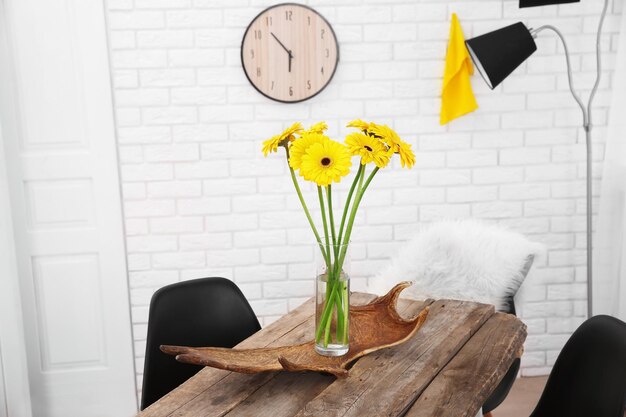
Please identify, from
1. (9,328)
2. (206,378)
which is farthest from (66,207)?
(206,378)

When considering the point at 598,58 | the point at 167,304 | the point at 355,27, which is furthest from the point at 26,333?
the point at 598,58

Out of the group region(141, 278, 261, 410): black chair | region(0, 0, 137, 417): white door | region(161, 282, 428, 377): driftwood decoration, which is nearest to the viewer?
region(161, 282, 428, 377): driftwood decoration

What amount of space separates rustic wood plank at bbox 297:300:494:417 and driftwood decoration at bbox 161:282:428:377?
0.03 m

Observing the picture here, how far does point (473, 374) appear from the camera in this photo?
1471mm

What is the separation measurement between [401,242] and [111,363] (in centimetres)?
146

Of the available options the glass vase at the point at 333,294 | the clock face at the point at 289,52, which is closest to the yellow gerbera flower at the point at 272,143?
the glass vase at the point at 333,294

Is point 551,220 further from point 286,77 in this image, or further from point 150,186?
point 150,186

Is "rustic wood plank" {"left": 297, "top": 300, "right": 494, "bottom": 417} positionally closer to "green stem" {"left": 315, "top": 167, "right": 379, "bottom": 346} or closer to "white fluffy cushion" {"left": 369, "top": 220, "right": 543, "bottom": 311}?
"green stem" {"left": 315, "top": 167, "right": 379, "bottom": 346}

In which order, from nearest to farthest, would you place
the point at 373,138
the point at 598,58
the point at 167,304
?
1. the point at 373,138
2. the point at 167,304
3. the point at 598,58

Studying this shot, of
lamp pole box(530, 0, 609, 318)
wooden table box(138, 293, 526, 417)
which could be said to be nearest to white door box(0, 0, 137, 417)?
wooden table box(138, 293, 526, 417)

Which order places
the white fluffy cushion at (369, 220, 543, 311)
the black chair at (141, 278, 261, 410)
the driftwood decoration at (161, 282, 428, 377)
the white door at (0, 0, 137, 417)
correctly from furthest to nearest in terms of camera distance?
the white door at (0, 0, 137, 417) < the white fluffy cushion at (369, 220, 543, 311) < the black chair at (141, 278, 261, 410) < the driftwood decoration at (161, 282, 428, 377)

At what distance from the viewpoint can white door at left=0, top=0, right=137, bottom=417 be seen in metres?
2.72

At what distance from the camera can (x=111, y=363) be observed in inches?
116

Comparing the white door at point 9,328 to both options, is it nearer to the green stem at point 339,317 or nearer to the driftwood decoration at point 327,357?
the driftwood decoration at point 327,357
